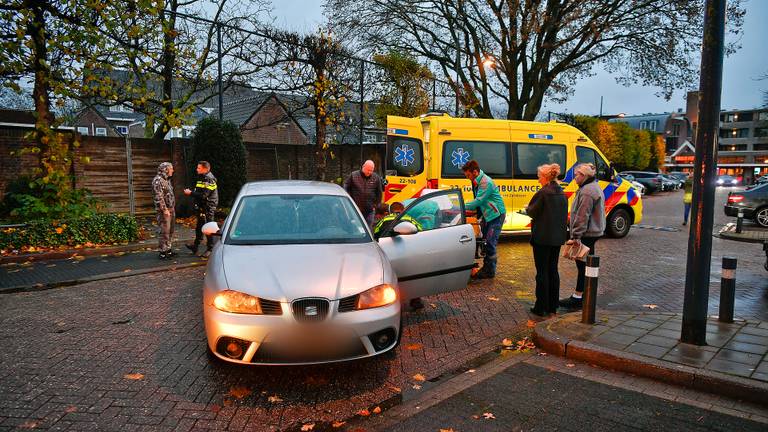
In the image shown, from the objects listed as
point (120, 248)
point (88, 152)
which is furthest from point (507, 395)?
point (88, 152)

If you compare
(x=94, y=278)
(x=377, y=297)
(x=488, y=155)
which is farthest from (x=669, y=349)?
(x=94, y=278)

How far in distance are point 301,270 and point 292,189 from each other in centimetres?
172

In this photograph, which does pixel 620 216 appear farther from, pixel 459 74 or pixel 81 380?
pixel 459 74

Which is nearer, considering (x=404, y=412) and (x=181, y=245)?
(x=404, y=412)

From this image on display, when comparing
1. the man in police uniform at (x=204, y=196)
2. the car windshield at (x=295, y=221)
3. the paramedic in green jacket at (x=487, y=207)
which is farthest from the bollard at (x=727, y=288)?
the man in police uniform at (x=204, y=196)

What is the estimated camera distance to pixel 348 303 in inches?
148

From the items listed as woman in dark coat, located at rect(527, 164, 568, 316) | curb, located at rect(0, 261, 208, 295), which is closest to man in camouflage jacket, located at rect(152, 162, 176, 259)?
curb, located at rect(0, 261, 208, 295)

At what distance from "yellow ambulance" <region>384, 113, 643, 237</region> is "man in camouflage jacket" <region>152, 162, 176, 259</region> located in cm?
447

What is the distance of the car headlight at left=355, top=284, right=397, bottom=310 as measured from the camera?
3.85 metres

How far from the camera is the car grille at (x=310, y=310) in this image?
3.61 metres

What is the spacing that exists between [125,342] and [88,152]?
10.3 meters

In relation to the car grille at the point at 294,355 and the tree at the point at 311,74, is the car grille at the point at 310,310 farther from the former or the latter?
the tree at the point at 311,74

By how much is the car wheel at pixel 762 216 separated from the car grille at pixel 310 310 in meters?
17.1

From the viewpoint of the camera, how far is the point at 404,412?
360 cm
